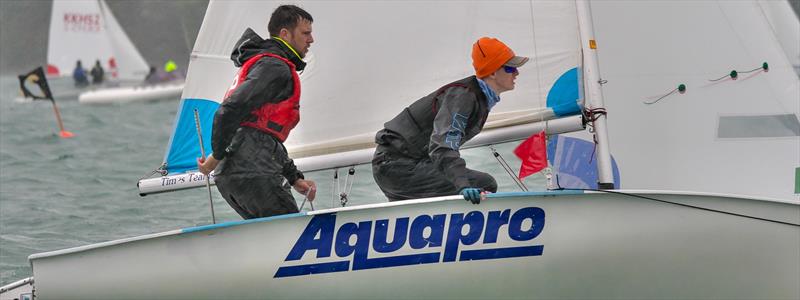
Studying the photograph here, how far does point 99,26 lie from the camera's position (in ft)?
110

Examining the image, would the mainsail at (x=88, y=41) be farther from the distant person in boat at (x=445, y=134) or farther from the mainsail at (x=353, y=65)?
the distant person in boat at (x=445, y=134)

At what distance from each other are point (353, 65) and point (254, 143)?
108 cm

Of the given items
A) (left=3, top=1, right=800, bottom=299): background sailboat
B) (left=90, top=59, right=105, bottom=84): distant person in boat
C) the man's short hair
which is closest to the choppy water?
(left=3, top=1, right=800, bottom=299): background sailboat

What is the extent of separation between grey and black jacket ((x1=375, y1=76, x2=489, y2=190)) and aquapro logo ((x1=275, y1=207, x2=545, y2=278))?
0.54 feet

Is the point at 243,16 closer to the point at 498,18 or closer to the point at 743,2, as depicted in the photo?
the point at 498,18

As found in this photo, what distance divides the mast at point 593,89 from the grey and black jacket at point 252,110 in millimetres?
1273

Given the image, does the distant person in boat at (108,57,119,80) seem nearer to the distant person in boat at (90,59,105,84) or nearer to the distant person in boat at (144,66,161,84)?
the distant person in boat at (90,59,105,84)

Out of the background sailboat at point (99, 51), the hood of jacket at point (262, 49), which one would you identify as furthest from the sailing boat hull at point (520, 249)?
the background sailboat at point (99, 51)

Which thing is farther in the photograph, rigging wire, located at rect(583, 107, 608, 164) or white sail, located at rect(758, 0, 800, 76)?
white sail, located at rect(758, 0, 800, 76)

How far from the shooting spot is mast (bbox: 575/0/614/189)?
535 cm

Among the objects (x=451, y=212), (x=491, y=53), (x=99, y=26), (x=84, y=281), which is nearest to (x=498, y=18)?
(x=491, y=53)

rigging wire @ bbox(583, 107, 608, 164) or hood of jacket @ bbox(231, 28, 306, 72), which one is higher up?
hood of jacket @ bbox(231, 28, 306, 72)

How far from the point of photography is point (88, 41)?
34.0 metres

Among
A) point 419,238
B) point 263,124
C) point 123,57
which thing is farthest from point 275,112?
point 123,57
